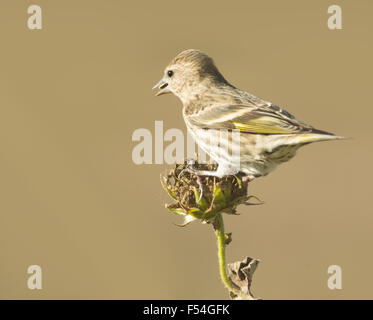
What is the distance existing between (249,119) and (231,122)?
0.18 metres

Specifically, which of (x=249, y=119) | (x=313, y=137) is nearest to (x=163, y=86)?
(x=249, y=119)

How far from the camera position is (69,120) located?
1493cm

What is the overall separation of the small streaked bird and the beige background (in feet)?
13.5

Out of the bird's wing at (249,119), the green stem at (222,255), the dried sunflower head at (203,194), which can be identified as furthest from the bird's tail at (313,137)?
the green stem at (222,255)

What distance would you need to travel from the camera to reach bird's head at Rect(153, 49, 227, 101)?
21.5 feet

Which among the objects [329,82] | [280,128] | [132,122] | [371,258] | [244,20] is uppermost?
[244,20]

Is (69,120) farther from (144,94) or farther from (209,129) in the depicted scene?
(209,129)

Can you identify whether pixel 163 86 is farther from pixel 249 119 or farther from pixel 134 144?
pixel 134 144

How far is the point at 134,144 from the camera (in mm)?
14297

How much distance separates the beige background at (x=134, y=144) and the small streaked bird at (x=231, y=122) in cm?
410

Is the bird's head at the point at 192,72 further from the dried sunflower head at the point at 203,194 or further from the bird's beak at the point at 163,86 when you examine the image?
the dried sunflower head at the point at 203,194

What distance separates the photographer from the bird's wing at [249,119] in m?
5.57

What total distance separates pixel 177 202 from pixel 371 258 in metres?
7.31

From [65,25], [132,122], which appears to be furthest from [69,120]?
[65,25]
